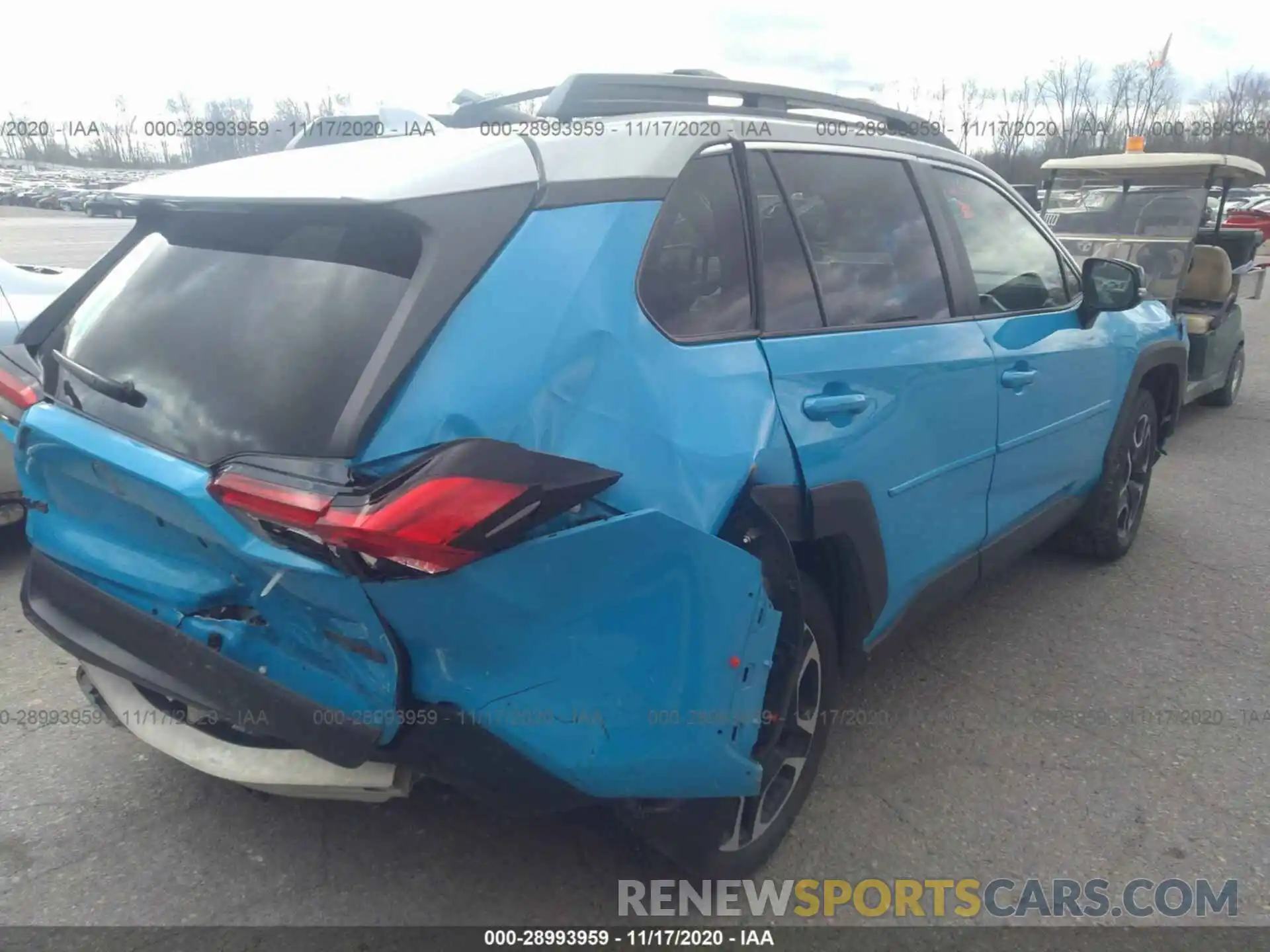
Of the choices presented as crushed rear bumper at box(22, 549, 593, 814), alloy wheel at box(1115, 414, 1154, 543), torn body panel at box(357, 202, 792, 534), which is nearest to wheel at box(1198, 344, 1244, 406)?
alloy wheel at box(1115, 414, 1154, 543)

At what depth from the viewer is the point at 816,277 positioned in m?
2.59

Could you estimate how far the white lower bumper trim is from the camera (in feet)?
6.59

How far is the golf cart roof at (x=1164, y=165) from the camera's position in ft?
23.8

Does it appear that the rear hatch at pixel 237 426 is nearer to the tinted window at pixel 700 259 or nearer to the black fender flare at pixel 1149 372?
the tinted window at pixel 700 259

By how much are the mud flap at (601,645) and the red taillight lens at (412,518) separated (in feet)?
0.28

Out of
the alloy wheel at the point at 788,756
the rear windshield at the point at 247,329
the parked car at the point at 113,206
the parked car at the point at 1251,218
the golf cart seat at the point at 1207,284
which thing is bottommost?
the parked car at the point at 1251,218

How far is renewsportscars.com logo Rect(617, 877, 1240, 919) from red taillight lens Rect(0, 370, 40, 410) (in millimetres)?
1866

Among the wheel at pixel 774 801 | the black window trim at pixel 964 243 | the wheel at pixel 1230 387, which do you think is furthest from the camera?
the wheel at pixel 1230 387

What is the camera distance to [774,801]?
2586 millimetres

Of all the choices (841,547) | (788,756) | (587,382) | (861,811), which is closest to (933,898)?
(861,811)

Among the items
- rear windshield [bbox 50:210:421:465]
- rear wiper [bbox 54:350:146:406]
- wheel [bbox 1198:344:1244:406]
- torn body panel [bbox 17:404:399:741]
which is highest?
rear windshield [bbox 50:210:421:465]

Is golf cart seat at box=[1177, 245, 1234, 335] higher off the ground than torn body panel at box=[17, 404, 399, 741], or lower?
lower

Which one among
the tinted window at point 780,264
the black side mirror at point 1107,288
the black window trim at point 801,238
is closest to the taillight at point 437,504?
the tinted window at point 780,264

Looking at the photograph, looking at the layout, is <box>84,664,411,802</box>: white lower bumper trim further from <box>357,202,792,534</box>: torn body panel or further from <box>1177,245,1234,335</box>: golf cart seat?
<box>1177,245,1234,335</box>: golf cart seat
